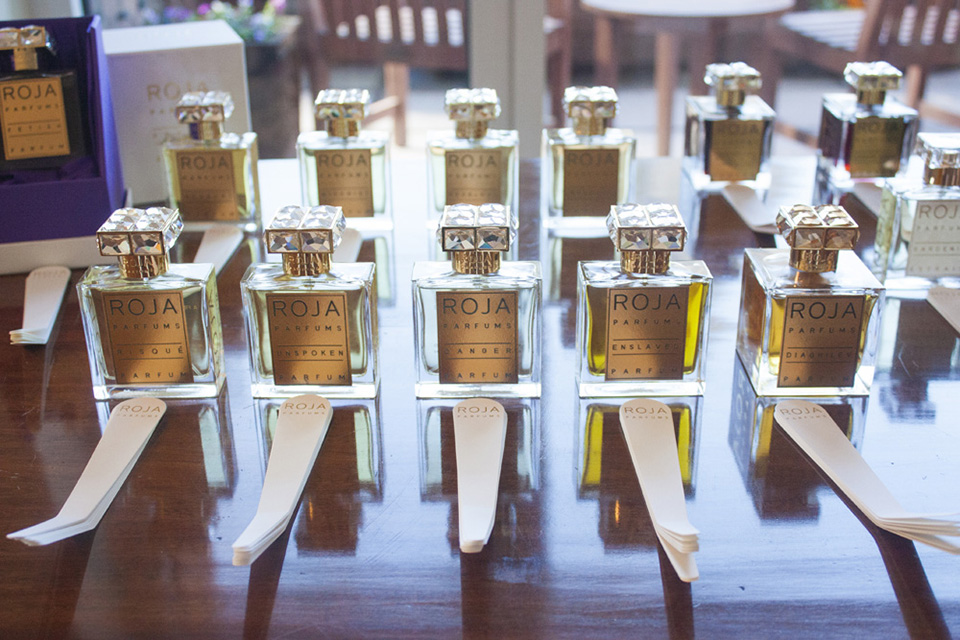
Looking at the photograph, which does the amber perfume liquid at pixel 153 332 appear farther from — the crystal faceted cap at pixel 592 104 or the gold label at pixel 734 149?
the gold label at pixel 734 149

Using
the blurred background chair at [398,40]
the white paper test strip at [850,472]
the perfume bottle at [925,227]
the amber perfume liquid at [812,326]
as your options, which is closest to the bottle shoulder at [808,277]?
the amber perfume liquid at [812,326]

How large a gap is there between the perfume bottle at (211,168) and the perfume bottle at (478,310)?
0.47 metres

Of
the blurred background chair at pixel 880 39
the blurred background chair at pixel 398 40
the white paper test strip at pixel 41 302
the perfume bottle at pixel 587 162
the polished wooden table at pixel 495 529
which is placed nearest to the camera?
the polished wooden table at pixel 495 529

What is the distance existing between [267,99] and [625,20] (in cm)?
95

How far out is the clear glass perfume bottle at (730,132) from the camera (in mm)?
1317

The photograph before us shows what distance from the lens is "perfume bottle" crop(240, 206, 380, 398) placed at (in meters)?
0.82

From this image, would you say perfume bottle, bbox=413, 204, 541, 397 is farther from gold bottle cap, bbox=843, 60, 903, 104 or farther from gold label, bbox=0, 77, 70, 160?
gold bottle cap, bbox=843, 60, 903, 104

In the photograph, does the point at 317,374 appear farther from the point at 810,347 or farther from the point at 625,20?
the point at 625,20

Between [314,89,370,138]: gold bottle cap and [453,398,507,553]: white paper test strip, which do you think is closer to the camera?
[453,398,507,553]: white paper test strip

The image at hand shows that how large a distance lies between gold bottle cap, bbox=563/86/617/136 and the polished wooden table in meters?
0.36

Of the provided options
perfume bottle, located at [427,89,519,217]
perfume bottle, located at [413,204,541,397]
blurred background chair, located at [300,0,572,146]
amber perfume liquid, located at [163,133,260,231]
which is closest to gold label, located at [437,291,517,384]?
perfume bottle, located at [413,204,541,397]

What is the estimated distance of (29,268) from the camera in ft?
3.78

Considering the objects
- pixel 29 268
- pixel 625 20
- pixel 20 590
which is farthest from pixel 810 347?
pixel 625 20

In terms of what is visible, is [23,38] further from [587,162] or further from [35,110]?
[587,162]
